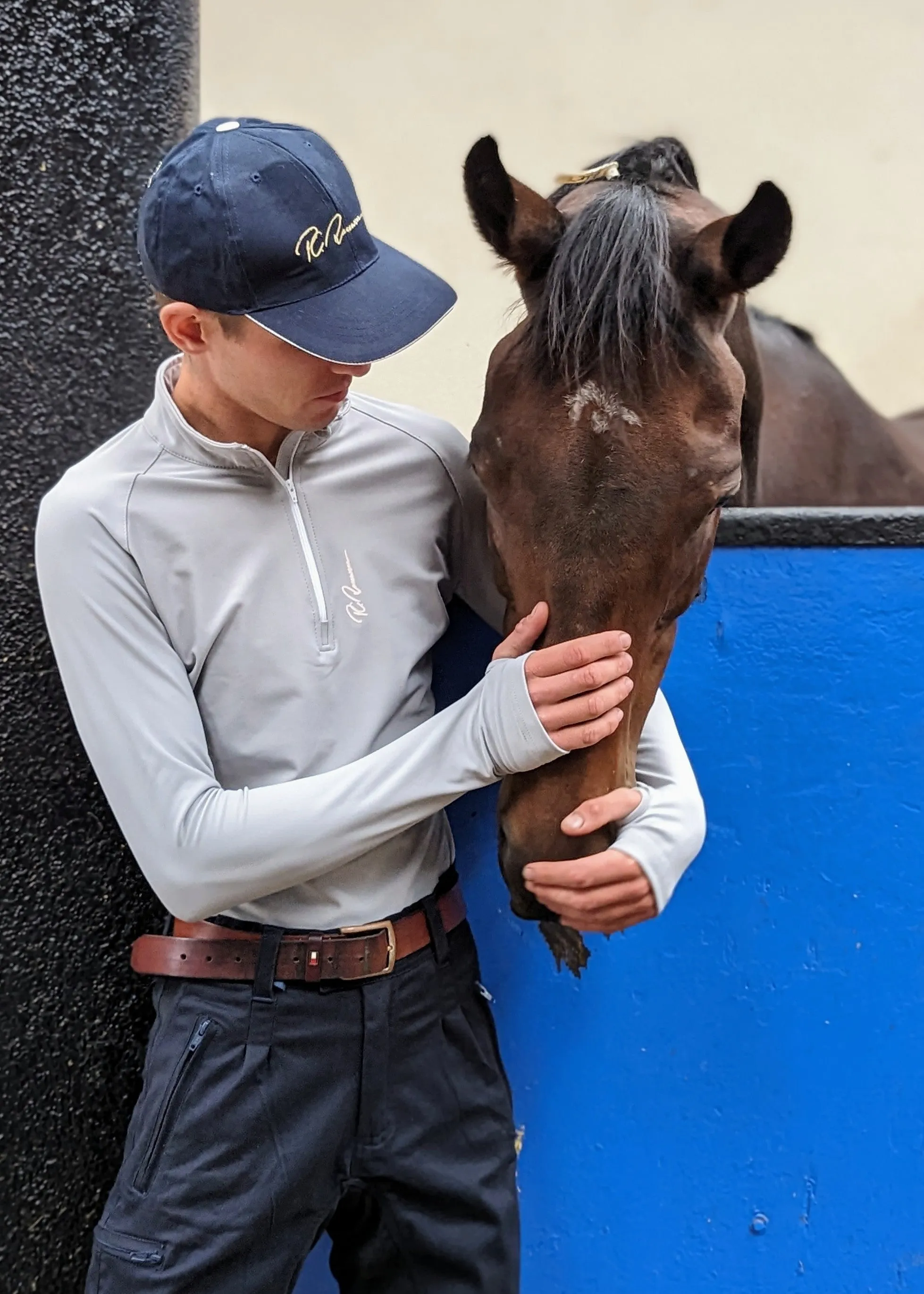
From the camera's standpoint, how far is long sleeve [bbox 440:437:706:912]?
0.79 meters

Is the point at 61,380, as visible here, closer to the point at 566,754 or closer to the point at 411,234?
the point at 566,754

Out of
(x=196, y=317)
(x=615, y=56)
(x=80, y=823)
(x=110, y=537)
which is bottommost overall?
(x=80, y=823)

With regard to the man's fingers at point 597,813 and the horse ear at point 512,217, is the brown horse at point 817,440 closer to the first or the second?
the horse ear at point 512,217

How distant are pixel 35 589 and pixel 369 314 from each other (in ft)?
1.62

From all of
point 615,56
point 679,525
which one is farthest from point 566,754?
point 615,56

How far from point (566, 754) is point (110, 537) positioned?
387mm

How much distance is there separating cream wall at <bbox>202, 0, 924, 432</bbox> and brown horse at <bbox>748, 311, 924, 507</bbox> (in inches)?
34.8

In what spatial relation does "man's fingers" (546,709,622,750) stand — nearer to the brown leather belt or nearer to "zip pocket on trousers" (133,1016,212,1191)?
the brown leather belt

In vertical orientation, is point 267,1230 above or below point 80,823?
below

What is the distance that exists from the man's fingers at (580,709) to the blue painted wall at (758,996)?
342 millimetres

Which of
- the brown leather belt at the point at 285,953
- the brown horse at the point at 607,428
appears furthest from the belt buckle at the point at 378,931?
the brown horse at the point at 607,428

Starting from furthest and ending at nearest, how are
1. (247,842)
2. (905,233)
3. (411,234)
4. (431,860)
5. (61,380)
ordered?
(905,233), (411,234), (61,380), (431,860), (247,842)

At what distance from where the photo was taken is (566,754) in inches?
29.9

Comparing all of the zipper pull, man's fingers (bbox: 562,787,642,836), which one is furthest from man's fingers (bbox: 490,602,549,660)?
the zipper pull
